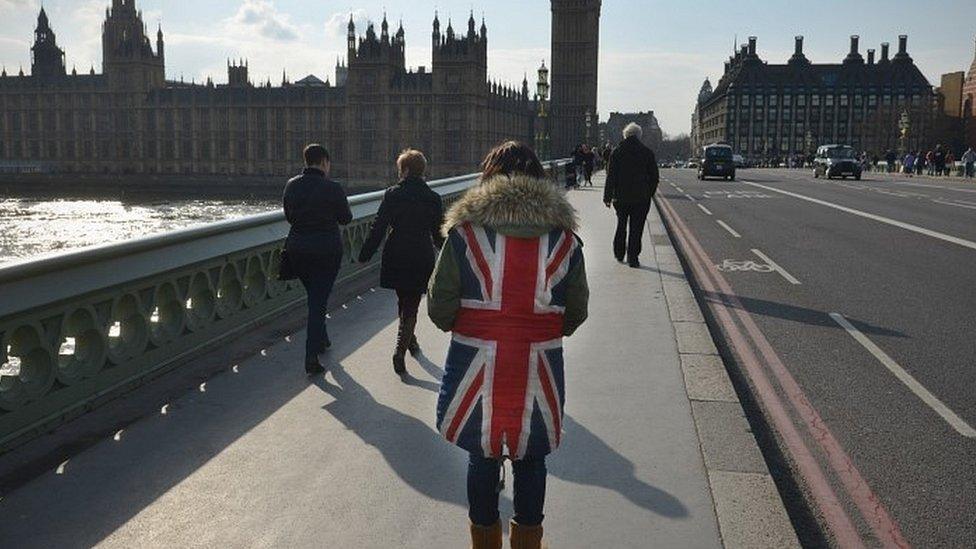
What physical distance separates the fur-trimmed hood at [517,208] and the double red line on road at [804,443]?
2079 millimetres

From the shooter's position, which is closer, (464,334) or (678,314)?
(464,334)

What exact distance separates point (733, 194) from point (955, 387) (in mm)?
25960

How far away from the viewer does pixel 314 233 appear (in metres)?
6.87

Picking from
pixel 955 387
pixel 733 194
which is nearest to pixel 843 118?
pixel 733 194

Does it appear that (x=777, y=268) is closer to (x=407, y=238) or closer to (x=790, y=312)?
(x=790, y=312)

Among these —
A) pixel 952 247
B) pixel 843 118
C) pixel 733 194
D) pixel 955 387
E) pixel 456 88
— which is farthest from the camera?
pixel 843 118

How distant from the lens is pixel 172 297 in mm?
6707

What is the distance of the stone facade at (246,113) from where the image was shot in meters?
116

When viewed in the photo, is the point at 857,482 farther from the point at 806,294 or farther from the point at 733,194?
the point at 733,194

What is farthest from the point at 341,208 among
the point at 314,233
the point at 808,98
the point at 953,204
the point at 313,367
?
the point at 808,98

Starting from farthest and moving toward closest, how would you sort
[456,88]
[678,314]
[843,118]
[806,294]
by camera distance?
[843,118] < [456,88] < [806,294] < [678,314]

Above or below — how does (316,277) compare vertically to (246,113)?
below

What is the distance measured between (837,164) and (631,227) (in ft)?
126

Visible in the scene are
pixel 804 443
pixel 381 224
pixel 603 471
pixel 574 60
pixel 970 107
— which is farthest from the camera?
pixel 574 60
